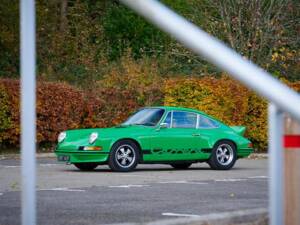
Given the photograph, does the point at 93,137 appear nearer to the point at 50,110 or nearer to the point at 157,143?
the point at 157,143

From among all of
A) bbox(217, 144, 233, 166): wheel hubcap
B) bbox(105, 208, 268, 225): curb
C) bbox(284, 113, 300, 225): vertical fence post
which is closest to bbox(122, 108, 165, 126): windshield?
bbox(217, 144, 233, 166): wheel hubcap

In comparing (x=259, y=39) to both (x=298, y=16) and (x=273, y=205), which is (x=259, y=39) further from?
(x=273, y=205)

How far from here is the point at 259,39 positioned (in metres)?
36.3

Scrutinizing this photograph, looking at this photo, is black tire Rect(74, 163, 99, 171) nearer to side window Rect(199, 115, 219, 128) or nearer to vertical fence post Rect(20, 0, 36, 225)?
side window Rect(199, 115, 219, 128)

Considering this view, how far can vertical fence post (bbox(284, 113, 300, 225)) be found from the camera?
4.26 m

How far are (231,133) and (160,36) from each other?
22.0 m

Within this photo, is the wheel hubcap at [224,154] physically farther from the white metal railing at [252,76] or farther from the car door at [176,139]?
the white metal railing at [252,76]

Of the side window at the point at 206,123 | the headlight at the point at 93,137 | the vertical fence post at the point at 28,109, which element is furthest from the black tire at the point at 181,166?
the vertical fence post at the point at 28,109

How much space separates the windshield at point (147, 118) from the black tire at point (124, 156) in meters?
0.88

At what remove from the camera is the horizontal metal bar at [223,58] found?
406 centimetres

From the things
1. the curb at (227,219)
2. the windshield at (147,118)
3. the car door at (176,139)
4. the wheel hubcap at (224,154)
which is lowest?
the curb at (227,219)

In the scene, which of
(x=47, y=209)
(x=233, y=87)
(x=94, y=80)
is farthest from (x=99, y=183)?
(x=94, y=80)

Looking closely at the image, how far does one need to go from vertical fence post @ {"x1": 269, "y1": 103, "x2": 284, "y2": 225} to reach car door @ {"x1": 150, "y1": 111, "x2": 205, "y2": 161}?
15.2m

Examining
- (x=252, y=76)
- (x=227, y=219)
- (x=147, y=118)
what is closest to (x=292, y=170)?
(x=252, y=76)
